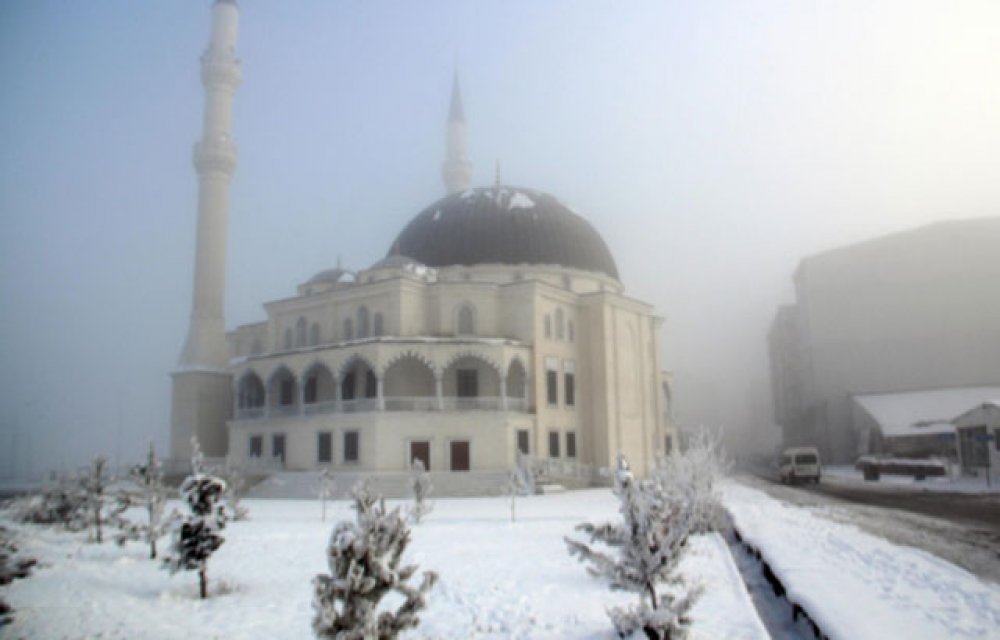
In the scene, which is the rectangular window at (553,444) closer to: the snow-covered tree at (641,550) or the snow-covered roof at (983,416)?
the snow-covered roof at (983,416)

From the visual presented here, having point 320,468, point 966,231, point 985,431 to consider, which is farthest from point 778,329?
point 320,468

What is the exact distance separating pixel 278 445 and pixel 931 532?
26.8 m

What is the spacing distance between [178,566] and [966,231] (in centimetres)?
5952

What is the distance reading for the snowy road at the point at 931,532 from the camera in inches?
462

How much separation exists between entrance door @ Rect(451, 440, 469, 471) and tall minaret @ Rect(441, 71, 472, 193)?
28.4 meters

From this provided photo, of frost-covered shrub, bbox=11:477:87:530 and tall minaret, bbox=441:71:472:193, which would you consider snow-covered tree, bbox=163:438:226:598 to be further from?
tall minaret, bbox=441:71:472:193

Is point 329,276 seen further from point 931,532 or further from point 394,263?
point 931,532

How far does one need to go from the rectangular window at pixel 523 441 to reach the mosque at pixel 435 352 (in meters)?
0.07

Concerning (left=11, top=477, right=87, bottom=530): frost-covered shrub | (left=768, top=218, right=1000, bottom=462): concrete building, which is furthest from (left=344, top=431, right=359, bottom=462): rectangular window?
(left=768, top=218, right=1000, bottom=462): concrete building

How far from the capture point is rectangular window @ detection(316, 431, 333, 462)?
108ft

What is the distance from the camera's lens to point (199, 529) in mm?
10297

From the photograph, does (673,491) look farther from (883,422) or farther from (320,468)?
(883,422)

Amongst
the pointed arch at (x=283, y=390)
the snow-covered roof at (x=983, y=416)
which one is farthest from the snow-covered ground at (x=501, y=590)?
the snow-covered roof at (x=983, y=416)

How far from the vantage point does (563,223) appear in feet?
142
